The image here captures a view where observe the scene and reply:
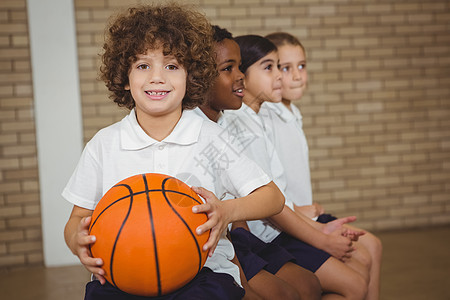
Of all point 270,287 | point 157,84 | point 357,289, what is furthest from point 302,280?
point 157,84

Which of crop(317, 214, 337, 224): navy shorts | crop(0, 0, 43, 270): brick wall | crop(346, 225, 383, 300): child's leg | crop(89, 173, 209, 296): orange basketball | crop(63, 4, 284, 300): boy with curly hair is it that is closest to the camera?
crop(89, 173, 209, 296): orange basketball

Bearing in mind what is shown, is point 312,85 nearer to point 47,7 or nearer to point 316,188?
point 316,188

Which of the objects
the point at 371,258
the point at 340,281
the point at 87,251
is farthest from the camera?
the point at 371,258

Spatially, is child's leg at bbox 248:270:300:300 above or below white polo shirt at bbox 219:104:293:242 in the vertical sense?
below

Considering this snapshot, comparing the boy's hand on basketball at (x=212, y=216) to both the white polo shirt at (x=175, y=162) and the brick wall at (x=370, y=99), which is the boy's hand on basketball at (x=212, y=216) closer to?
the white polo shirt at (x=175, y=162)

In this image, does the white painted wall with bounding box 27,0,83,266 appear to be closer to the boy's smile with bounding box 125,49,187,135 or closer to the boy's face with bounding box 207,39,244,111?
the boy's face with bounding box 207,39,244,111

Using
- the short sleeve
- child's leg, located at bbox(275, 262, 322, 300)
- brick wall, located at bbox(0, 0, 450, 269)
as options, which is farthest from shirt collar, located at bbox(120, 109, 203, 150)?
brick wall, located at bbox(0, 0, 450, 269)

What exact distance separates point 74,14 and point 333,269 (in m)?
3.22

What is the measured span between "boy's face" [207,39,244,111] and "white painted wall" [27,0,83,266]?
93.1 inches

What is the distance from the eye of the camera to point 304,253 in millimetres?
2143

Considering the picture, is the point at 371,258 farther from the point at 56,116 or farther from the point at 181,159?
the point at 56,116

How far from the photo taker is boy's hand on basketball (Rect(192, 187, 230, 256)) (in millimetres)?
1323

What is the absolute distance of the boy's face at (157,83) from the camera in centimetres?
161

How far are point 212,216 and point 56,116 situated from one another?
10.2ft
